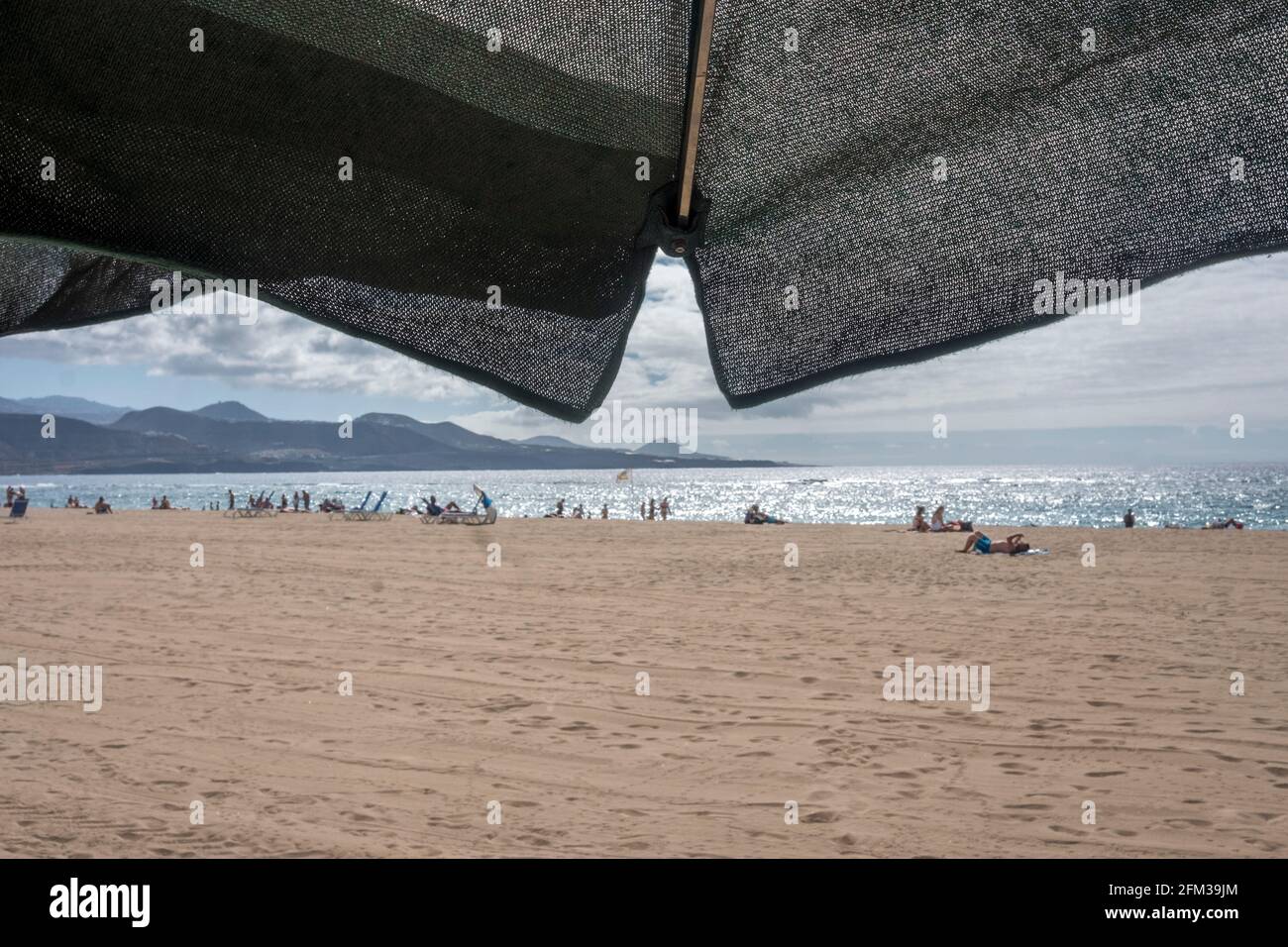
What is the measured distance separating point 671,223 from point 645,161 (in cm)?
11

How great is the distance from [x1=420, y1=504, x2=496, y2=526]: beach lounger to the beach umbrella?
87.2ft

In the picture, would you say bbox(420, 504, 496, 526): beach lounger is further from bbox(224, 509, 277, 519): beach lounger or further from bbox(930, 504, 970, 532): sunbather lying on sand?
bbox(930, 504, 970, 532): sunbather lying on sand

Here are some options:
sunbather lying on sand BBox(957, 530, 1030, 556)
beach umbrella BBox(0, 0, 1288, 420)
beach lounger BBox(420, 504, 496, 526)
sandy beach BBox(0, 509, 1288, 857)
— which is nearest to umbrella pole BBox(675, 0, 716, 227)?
beach umbrella BBox(0, 0, 1288, 420)

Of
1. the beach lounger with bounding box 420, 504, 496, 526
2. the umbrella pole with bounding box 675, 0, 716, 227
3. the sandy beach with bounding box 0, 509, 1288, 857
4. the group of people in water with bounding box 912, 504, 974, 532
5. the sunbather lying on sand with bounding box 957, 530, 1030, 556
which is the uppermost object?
the umbrella pole with bounding box 675, 0, 716, 227

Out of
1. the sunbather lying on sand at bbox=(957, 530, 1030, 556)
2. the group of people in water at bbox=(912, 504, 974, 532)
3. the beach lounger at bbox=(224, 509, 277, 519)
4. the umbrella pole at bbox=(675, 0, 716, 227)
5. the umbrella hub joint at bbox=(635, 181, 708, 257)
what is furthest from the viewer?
the beach lounger at bbox=(224, 509, 277, 519)

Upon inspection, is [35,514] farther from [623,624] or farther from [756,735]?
[756,735]

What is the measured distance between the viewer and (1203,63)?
131cm

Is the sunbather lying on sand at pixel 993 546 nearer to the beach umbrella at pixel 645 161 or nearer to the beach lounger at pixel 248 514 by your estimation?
the beach umbrella at pixel 645 161

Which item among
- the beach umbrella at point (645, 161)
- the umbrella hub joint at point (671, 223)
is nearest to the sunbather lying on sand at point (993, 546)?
the beach umbrella at point (645, 161)

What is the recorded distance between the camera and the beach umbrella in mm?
1326

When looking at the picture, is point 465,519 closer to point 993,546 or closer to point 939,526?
point 939,526

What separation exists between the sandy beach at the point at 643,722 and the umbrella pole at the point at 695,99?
4008 millimetres

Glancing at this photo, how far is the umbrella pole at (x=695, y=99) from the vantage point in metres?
1.28
